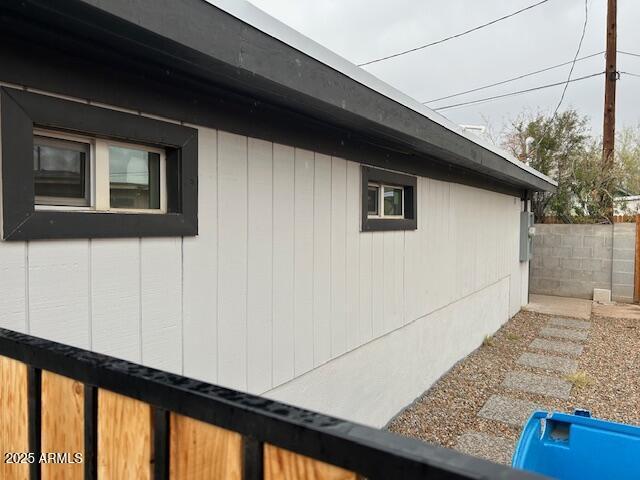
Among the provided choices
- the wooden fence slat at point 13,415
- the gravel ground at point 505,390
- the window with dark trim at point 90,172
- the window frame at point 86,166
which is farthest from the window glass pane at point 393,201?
the wooden fence slat at point 13,415

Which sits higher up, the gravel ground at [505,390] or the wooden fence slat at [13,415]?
the wooden fence slat at [13,415]

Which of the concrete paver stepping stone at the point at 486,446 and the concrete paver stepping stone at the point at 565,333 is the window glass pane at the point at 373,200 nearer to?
the concrete paver stepping stone at the point at 486,446

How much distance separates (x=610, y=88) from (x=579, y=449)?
13.4 meters

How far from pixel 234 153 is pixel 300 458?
2077mm

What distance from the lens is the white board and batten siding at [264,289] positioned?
6.11ft

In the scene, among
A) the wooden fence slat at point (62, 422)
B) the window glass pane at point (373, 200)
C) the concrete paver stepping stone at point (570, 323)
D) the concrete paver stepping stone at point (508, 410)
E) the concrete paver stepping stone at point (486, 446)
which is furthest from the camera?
the concrete paver stepping stone at point (570, 323)

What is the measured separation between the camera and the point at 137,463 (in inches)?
36.8

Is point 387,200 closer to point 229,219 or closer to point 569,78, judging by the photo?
point 229,219

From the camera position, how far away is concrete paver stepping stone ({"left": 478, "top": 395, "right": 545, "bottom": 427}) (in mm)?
4449

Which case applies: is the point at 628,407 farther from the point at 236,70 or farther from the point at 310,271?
the point at 236,70

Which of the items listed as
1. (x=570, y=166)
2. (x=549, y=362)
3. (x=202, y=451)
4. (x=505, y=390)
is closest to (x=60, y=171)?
(x=202, y=451)


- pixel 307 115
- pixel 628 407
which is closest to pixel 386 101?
pixel 307 115

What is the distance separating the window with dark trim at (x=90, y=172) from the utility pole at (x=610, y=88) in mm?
12896

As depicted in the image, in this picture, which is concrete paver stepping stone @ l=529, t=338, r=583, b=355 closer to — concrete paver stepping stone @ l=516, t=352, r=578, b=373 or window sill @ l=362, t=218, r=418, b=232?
concrete paver stepping stone @ l=516, t=352, r=578, b=373
